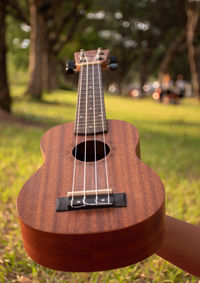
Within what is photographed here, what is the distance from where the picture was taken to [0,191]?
9.96 ft

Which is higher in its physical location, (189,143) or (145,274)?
(145,274)

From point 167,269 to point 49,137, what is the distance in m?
1.13

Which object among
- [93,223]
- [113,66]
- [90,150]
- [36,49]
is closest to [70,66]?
[113,66]

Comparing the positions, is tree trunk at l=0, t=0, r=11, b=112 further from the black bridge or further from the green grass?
the black bridge

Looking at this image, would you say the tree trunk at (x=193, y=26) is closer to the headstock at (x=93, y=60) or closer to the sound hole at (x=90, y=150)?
the headstock at (x=93, y=60)

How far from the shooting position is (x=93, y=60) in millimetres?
2156

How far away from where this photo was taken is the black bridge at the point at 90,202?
1177 mm

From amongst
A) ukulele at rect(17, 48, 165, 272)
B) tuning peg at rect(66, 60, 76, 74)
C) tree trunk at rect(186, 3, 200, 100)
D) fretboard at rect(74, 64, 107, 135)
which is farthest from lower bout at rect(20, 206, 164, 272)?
tree trunk at rect(186, 3, 200, 100)

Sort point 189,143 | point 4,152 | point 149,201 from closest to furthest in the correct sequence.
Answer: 1. point 149,201
2. point 4,152
3. point 189,143

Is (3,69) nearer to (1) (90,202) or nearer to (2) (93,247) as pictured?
(1) (90,202)

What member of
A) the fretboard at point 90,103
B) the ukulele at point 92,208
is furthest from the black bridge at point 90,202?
the fretboard at point 90,103

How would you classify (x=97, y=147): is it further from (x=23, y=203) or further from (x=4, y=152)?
(x=4, y=152)

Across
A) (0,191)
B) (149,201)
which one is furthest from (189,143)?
(149,201)

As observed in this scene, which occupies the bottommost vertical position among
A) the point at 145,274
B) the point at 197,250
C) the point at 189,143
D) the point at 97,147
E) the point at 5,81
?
the point at 189,143
